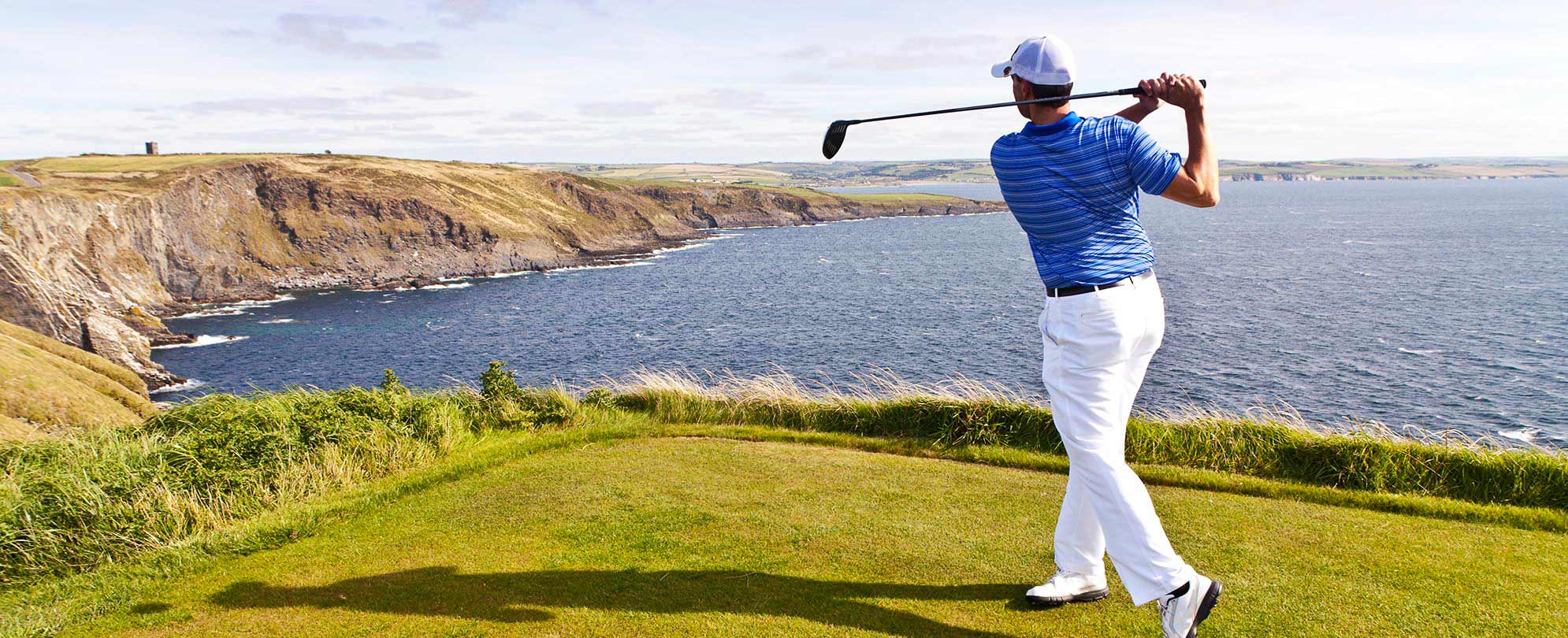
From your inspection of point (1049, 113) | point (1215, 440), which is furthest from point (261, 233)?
point (1049, 113)

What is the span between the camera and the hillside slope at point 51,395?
26.4 meters

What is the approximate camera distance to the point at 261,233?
8850 centimetres

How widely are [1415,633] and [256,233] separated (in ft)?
331

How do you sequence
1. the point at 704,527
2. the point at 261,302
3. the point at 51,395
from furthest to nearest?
the point at 261,302, the point at 51,395, the point at 704,527

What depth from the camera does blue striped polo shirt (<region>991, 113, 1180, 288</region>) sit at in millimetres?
4070

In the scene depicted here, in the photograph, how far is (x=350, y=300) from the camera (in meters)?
77.5

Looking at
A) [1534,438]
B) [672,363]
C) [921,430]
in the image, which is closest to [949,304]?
[672,363]

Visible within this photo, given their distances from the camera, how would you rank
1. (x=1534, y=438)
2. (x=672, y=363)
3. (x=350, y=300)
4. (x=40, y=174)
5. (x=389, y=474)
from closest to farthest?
(x=389, y=474), (x=1534, y=438), (x=672, y=363), (x=350, y=300), (x=40, y=174)

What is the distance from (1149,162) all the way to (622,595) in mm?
3785

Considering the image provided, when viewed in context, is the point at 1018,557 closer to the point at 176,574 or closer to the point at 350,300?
the point at 176,574

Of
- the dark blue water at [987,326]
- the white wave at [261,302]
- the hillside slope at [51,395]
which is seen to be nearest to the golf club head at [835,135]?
the hillside slope at [51,395]

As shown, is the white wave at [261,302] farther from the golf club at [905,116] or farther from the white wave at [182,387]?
the golf club at [905,116]

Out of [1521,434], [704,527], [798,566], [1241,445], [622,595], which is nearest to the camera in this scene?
[622,595]

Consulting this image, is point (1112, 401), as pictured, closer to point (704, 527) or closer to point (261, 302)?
point (704, 527)
